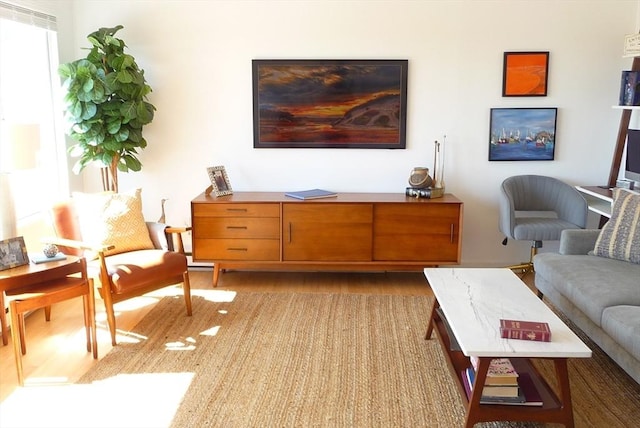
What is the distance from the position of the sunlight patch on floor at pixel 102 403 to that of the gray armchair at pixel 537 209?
9.06 feet

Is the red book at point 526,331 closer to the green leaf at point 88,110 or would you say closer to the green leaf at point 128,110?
the green leaf at point 128,110

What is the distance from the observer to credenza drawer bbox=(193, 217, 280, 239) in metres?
4.43

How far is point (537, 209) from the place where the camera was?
4.74 meters

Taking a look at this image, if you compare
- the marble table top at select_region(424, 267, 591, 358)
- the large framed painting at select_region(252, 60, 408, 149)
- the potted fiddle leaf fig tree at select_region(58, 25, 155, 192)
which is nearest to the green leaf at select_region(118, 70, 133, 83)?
the potted fiddle leaf fig tree at select_region(58, 25, 155, 192)

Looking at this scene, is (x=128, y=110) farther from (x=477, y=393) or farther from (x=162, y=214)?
(x=477, y=393)

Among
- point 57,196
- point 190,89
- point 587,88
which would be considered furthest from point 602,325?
point 57,196

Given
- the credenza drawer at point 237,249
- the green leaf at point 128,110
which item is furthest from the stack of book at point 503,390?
the green leaf at point 128,110

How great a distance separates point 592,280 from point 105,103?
3.59 m

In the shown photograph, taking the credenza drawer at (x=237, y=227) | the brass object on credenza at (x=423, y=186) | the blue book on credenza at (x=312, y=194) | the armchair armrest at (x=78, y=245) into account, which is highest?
the brass object on credenza at (x=423, y=186)

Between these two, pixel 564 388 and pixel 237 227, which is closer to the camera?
pixel 564 388

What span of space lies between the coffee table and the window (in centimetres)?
254

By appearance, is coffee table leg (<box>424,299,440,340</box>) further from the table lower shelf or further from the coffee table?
the table lower shelf

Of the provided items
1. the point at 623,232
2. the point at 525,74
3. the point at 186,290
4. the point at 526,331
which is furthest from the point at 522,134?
the point at 186,290

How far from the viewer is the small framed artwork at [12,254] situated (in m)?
3.08
